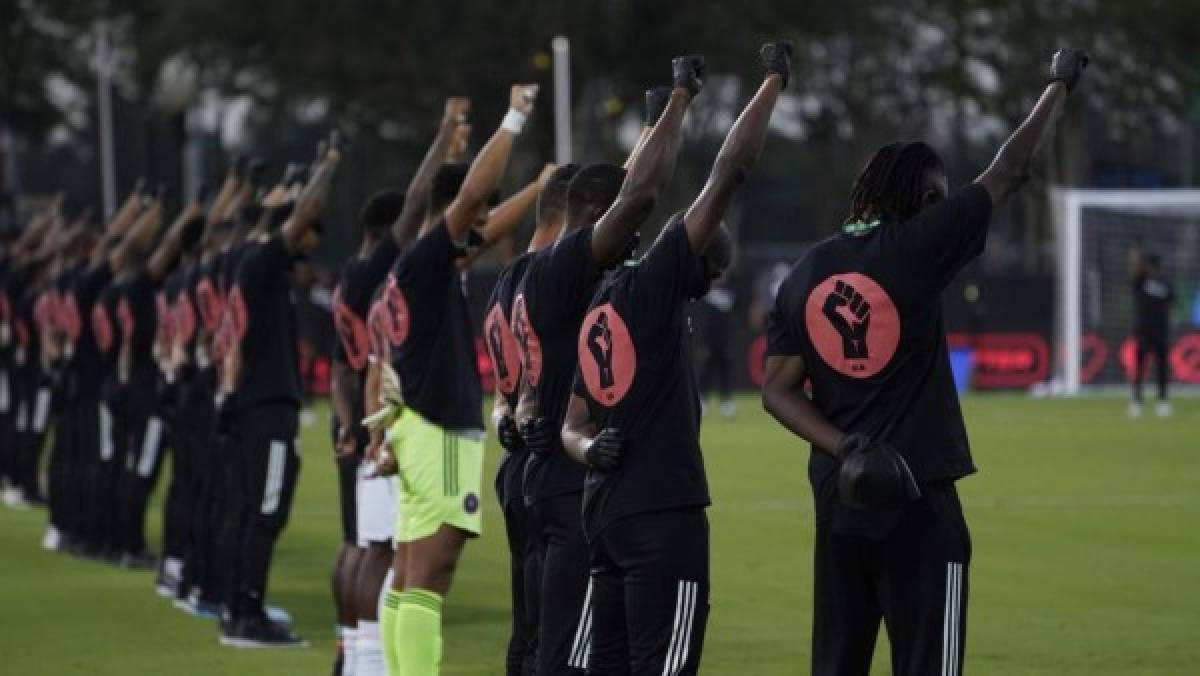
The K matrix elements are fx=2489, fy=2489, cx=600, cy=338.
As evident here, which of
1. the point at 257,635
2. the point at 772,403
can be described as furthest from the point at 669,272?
the point at 257,635

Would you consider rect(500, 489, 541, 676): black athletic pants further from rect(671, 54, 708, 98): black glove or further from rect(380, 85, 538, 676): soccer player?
rect(671, 54, 708, 98): black glove

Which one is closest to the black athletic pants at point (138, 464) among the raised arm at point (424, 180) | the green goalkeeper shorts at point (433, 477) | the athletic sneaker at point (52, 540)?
the athletic sneaker at point (52, 540)

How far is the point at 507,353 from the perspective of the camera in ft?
33.1

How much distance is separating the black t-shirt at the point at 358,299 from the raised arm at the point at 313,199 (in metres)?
0.84

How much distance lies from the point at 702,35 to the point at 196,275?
36.1 m

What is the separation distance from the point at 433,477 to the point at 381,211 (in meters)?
2.37

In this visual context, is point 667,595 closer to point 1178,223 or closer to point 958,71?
point 1178,223

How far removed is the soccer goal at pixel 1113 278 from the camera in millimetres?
41938

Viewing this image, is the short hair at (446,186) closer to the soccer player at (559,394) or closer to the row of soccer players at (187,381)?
the soccer player at (559,394)

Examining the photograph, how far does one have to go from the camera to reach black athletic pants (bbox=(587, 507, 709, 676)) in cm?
831

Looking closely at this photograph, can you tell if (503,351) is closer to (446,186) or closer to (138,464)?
(446,186)

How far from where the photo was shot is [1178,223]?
147 ft

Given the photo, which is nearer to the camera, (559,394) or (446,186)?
(559,394)

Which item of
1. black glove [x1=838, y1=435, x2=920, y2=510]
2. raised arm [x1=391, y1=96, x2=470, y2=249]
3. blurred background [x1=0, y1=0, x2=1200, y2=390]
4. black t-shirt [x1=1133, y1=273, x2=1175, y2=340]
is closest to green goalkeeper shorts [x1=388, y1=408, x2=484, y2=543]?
raised arm [x1=391, y1=96, x2=470, y2=249]
